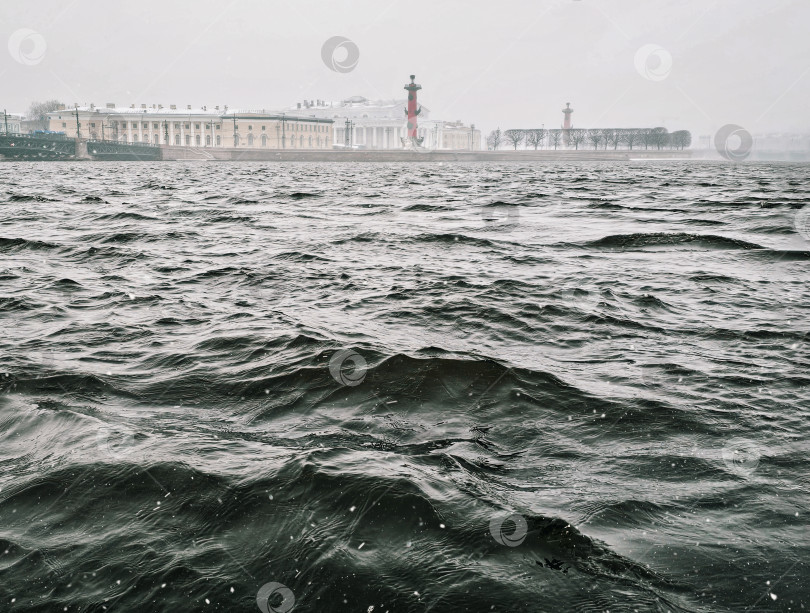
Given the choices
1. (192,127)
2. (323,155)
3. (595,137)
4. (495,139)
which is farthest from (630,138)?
(192,127)

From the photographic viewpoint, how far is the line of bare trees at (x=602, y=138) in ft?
397

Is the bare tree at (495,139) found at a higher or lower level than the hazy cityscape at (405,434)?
higher

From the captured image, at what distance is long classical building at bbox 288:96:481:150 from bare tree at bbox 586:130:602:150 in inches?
1171

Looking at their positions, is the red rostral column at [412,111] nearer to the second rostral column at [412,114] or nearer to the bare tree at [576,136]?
the second rostral column at [412,114]

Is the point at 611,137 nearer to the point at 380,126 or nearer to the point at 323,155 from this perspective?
the point at 380,126

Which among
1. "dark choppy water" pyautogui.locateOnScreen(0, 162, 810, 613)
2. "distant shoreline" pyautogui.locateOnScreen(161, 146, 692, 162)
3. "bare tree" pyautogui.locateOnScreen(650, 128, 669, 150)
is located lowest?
"dark choppy water" pyautogui.locateOnScreen(0, 162, 810, 613)

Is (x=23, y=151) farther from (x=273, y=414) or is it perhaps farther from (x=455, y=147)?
(x=455, y=147)

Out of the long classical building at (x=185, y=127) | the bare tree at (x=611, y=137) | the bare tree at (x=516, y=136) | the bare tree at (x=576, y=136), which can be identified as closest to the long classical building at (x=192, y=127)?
the long classical building at (x=185, y=127)

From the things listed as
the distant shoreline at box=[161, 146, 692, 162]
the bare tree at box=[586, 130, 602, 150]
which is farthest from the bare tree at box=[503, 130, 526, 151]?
the distant shoreline at box=[161, 146, 692, 162]

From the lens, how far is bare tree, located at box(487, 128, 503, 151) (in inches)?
5556

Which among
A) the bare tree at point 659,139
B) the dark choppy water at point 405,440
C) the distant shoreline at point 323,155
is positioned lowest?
the dark choppy water at point 405,440

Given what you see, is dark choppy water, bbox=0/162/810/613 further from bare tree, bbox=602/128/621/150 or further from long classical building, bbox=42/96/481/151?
bare tree, bbox=602/128/621/150

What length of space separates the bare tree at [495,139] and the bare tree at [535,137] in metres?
11.1

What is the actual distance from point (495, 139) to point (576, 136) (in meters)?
21.3
